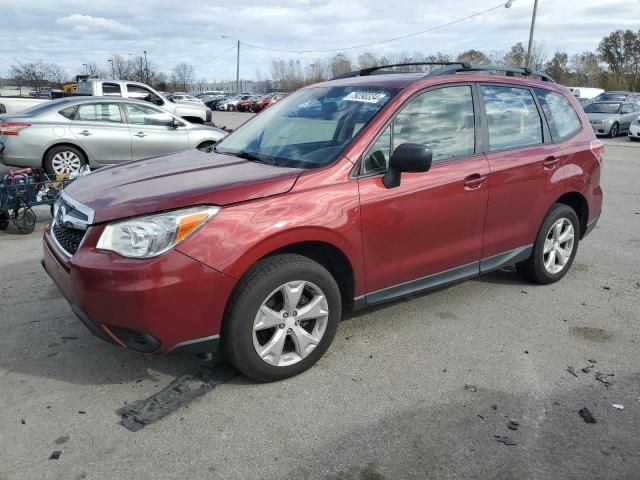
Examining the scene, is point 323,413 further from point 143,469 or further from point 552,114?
point 552,114

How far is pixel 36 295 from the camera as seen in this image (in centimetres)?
469

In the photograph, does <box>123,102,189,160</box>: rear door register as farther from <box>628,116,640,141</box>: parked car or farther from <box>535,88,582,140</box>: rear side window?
<box>628,116,640,141</box>: parked car

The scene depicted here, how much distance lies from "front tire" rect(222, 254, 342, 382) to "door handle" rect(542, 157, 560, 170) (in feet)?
7.46

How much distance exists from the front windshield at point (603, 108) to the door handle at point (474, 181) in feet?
76.3

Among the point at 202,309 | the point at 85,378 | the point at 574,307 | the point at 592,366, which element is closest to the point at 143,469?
the point at 202,309

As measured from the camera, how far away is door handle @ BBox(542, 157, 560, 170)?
180 inches

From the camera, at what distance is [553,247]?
5016 millimetres

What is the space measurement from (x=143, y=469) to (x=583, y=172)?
434 centimetres

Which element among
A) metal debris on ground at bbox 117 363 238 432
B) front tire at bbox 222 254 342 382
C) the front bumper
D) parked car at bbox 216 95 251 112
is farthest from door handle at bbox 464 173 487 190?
parked car at bbox 216 95 251 112

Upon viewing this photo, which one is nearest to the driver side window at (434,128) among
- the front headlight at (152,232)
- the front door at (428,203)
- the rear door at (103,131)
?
the front door at (428,203)

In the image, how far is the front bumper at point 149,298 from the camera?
2.84m

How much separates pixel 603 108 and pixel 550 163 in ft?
74.8

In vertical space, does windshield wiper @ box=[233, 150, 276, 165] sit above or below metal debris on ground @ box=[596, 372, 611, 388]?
above

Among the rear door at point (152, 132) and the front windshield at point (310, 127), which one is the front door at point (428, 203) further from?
the rear door at point (152, 132)
